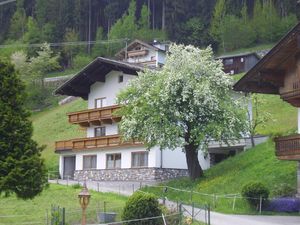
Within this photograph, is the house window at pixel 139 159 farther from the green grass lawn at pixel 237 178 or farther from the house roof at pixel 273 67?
the house roof at pixel 273 67

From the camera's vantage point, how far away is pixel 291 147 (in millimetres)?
27062

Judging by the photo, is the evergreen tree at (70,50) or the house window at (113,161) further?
the evergreen tree at (70,50)

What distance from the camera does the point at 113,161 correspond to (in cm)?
4766

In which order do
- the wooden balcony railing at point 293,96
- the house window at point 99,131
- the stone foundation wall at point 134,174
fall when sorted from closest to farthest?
1. the wooden balcony railing at point 293,96
2. the stone foundation wall at point 134,174
3. the house window at point 99,131

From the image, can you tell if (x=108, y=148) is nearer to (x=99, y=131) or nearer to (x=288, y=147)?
(x=99, y=131)

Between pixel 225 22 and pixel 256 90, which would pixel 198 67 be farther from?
pixel 225 22

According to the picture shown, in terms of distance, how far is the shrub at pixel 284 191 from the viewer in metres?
30.1

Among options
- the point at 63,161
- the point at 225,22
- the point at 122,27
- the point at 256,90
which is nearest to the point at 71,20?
the point at 122,27

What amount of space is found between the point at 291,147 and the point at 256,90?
10.9ft

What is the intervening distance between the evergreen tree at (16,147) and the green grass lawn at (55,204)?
468 cm

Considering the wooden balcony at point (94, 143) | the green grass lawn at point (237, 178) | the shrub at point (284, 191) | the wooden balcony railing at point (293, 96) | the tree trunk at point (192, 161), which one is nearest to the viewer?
the wooden balcony railing at point (293, 96)

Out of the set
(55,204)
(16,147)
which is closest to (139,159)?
(55,204)

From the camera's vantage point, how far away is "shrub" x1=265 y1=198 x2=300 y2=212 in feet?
92.9

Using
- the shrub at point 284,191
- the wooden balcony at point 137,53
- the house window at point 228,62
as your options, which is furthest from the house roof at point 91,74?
the wooden balcony at point 137,53
